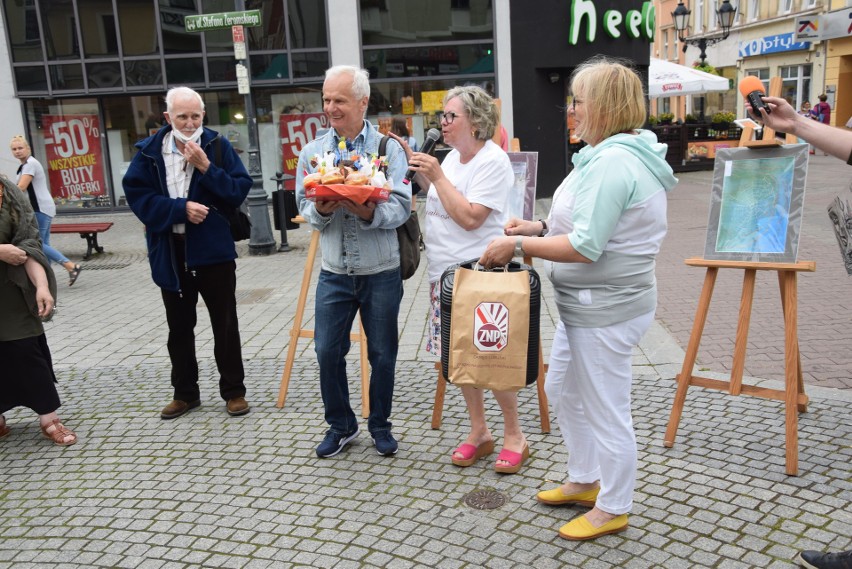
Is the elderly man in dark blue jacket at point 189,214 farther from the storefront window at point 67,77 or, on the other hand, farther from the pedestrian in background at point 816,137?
the storefront window at point 67,77

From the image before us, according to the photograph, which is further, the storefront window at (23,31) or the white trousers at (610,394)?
the storefront window at (23,31)

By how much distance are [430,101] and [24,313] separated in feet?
39.6

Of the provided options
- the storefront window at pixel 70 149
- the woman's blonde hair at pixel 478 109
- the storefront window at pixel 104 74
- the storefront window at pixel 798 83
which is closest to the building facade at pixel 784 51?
the storefront window at pixel 798 83

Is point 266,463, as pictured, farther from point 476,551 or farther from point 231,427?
point 476,551

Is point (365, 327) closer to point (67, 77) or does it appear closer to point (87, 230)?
point (87, 230)

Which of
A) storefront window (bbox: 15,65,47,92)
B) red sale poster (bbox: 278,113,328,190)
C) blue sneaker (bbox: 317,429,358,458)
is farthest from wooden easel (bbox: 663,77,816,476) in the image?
storefront window (bbox: 15,65,47,92)

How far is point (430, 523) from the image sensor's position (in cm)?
339

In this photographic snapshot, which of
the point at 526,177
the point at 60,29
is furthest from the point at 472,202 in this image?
the point at 60,29

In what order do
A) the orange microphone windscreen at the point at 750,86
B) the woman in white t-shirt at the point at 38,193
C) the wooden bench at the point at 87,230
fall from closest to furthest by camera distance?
the orange microphone windscreen at the point at 750,86 → the woman in white t-shirt at the point at 38,193 → the wooden bench at the point at 87,230

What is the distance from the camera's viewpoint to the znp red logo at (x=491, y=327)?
3215 millimetres

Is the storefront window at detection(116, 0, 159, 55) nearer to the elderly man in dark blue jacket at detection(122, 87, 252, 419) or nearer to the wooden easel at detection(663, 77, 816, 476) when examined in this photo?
the elderly man in dark blue jacket at detection(122, 87, 252, 419)

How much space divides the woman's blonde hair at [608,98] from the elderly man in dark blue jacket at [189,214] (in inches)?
94.6

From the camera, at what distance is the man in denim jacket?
150 inches

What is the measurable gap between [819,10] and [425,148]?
3164 cm
